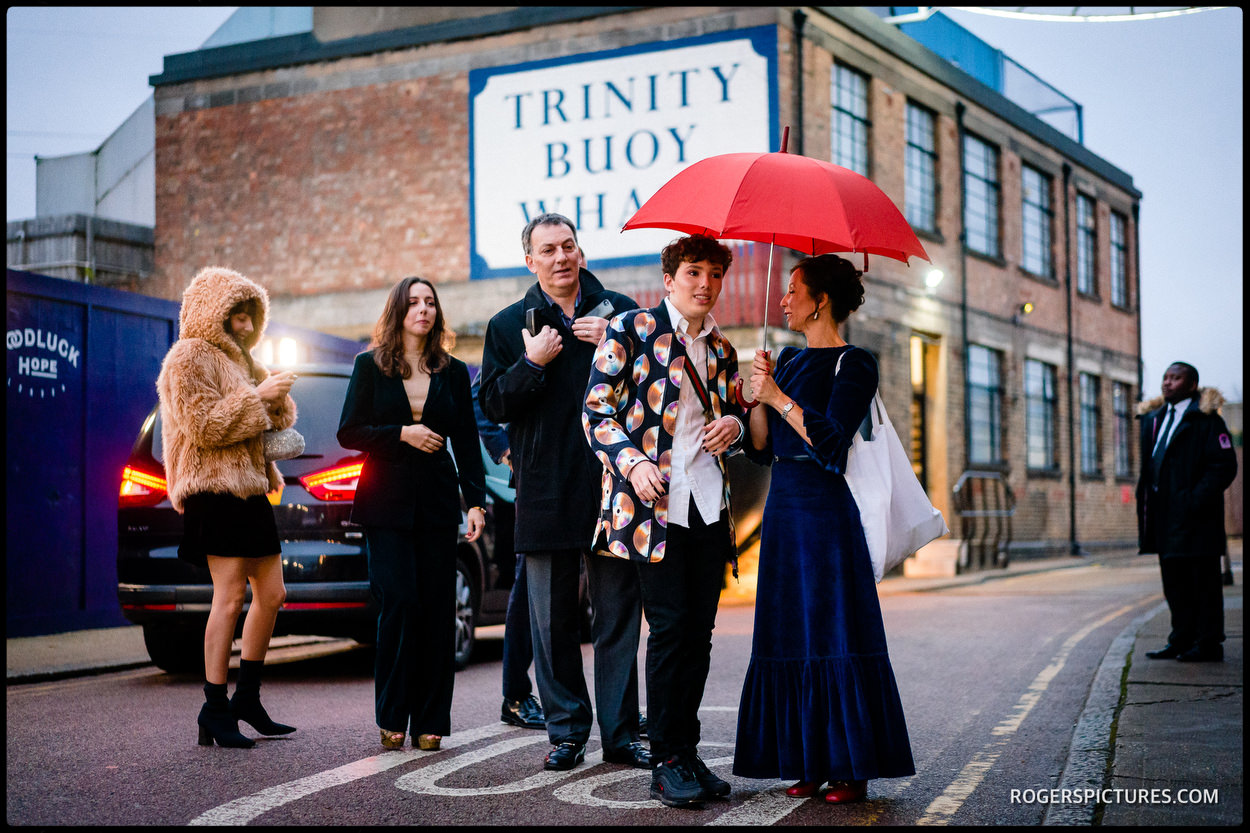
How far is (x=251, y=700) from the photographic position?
18.5 ft

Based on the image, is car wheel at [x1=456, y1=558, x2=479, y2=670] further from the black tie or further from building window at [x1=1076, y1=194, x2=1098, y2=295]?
building window at [x1=1076, y1=194, x2=1098, y2=295]

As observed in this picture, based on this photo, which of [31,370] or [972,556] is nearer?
[31,370]

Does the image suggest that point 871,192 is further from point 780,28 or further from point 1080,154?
point 1080,154

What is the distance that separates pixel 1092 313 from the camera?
99.4 ft

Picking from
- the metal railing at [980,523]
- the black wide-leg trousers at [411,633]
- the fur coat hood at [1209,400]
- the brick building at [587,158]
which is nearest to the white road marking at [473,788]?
the black wide-leg trousers at [411,633]

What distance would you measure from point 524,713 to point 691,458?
2.10m

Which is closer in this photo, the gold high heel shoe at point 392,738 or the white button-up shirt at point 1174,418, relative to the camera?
the gold high heel shoe at point 392,738

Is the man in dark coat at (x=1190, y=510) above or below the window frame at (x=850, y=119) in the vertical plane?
below

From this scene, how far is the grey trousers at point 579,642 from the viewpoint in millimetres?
5020

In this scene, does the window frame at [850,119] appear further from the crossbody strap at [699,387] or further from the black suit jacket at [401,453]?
the crossbody strap at [699,387]

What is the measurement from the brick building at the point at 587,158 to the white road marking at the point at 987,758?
10796mm

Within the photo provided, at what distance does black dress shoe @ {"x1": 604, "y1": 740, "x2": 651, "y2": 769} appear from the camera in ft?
16.5

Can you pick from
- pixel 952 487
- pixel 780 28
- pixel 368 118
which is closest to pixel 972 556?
pixel 952 487

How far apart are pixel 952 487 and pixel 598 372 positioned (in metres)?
Result: 19.5
